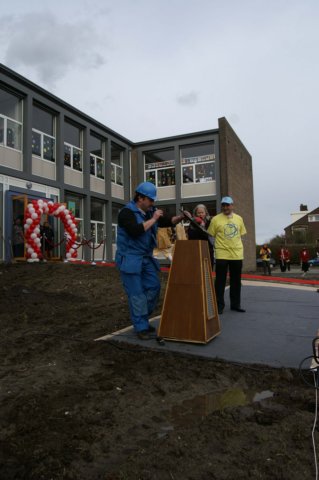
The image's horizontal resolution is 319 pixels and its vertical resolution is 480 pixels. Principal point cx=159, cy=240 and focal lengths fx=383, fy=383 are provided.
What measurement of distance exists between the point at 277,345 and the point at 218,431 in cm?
201

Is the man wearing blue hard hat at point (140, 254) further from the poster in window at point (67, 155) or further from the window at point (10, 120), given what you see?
the poster in window at point (67, 155)

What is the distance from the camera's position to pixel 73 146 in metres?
19.2

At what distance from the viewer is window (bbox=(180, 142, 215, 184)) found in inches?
905

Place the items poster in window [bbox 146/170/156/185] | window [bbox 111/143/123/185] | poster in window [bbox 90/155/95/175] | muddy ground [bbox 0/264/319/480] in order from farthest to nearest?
1. poster in window [bbox 146/170/156/185]
2. window [bbox 111/143/123/185]
3. poster in window [bbox 90/155/95/175]
4. muddy ground [bbox 0/264/319/480]

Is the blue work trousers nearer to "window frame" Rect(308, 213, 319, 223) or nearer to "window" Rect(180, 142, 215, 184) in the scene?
"window" Rect(180, 142, 215, 184)

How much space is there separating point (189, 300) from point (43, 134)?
14791mm

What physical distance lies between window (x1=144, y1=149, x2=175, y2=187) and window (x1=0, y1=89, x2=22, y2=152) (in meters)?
10.0

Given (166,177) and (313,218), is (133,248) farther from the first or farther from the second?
(313,218)

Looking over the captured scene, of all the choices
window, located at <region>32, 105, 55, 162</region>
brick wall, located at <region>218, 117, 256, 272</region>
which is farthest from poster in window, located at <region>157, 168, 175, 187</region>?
window, located at <region>32, 105, 55, 162</region>

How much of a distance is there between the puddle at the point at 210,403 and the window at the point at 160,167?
21.5m

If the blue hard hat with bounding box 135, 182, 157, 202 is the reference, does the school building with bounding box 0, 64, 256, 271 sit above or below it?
above

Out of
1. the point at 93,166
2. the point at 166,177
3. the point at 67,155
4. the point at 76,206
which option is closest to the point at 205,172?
the point at 166,177

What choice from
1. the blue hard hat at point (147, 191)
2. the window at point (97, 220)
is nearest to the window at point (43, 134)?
the window at point (97, 220)

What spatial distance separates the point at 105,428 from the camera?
2.43 meters
